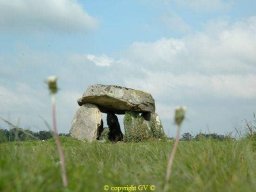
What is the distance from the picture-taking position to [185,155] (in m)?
4.36

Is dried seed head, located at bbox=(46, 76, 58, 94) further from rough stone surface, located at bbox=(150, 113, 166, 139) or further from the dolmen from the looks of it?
rough stone surface, located at bbox=(150, 113, 166, 139)

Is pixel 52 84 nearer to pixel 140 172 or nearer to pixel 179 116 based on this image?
pixel 179 116

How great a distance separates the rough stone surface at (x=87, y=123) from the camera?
992 inches

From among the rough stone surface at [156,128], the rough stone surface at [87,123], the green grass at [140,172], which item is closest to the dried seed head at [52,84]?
the green grass at [140,172]

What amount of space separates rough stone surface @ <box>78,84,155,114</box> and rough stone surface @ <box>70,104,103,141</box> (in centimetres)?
51

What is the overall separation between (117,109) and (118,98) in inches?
60.0

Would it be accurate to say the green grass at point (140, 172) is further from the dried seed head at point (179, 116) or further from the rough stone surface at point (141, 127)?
the rough stone surface at point (141, 127)

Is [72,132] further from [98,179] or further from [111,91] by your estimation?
[98,179]

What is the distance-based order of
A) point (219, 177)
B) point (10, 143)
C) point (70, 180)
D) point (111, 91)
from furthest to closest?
point (111, 91)
point (10, 143)
point (219, 177)
point (70, 180)

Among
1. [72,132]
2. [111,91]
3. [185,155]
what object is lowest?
[185,155]

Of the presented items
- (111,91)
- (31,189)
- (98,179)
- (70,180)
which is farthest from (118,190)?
(111,91)

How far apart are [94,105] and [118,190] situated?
2266 centimetres

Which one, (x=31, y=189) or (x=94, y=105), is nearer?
(x=31, y=189)

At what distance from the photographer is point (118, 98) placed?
24.9 metres
